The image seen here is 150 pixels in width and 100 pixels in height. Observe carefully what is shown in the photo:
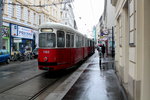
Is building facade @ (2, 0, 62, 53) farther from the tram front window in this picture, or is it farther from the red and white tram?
the tram front window

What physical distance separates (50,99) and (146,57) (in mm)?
3749

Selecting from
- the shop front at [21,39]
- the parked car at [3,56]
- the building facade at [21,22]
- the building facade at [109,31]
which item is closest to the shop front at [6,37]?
the building facade at [21,22]

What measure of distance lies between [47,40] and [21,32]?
1980 cm

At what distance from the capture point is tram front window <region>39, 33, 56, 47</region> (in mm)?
11406

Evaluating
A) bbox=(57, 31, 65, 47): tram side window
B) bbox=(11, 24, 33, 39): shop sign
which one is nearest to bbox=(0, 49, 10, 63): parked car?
bbox=(11, 24, 33, 39): shop sign

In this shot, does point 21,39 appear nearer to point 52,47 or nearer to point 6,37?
point 6,37

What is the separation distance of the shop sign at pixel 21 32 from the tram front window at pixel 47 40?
56.3 feet

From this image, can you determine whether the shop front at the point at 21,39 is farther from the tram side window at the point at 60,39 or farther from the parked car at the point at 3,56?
the tram side window at the point at 60,39

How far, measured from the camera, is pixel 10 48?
87.9 ft

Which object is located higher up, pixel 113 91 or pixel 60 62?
pixel 60 62

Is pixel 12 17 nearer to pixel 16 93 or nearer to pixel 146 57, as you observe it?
pixel 16 93

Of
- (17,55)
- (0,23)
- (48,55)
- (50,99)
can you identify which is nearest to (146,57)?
(50,99)

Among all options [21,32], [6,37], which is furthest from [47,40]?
[21,32]

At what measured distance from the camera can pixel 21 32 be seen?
30.0 m
